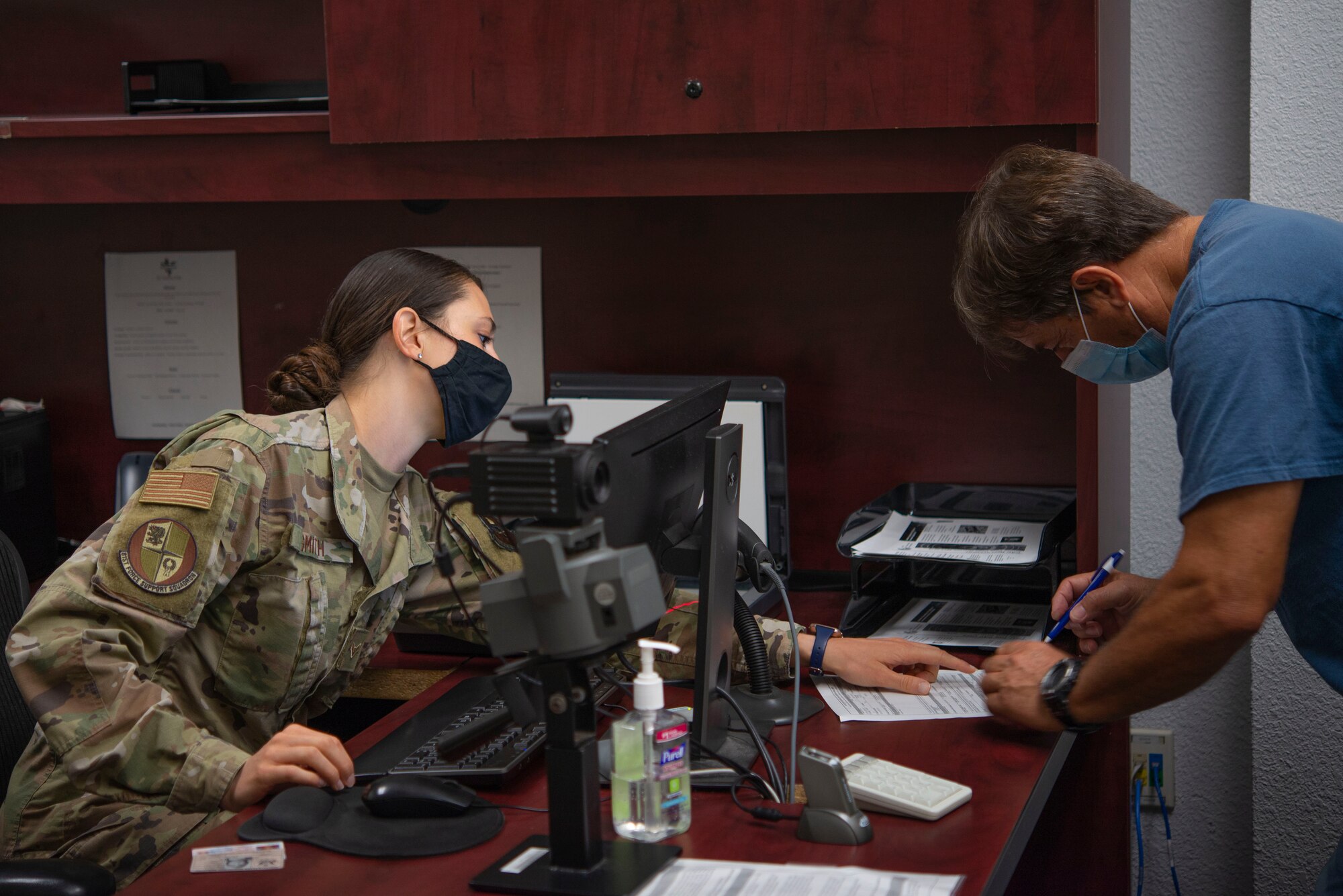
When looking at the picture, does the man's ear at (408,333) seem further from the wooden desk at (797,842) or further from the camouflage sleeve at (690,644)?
the wooden desk at (797,842)

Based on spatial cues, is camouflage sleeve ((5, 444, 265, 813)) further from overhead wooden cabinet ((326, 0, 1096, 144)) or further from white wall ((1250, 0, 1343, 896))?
white wall ((1250, 0, 1343, 896))

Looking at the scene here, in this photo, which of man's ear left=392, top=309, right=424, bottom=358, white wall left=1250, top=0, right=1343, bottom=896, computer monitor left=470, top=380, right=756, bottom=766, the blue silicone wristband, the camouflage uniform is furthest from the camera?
white wall left=1250, top=0, right=1343, bottom=896

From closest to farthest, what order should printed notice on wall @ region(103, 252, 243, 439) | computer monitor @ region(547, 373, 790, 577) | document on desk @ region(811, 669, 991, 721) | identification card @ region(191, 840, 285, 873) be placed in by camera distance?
identification card @ region(191, 840, 285, 873)
document on desk @ region(811, 669, 991, 721)
computer monitor @ region(547, 373, 790, 577)
printed notice on wall @ region(103, 252, 243, 439)

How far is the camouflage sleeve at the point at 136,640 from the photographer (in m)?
1.23

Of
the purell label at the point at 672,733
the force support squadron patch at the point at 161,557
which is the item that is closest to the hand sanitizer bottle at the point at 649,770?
the purell label at the point at 672,733

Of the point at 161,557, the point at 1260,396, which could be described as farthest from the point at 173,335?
the point at 1260,396

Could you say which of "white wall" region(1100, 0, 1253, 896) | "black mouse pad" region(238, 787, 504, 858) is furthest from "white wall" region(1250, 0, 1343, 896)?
"black mouse pad" region(238, 787, 504, 858)

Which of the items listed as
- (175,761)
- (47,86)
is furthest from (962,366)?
(47,86)

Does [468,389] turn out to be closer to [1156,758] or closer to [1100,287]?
[1100,287]

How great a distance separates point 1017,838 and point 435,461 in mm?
1404

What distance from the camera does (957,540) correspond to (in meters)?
1.72

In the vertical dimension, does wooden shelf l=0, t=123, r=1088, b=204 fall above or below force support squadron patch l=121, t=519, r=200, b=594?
above

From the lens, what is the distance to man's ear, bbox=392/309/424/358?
1575 mm

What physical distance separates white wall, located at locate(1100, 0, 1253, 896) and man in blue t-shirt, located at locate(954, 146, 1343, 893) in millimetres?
485
